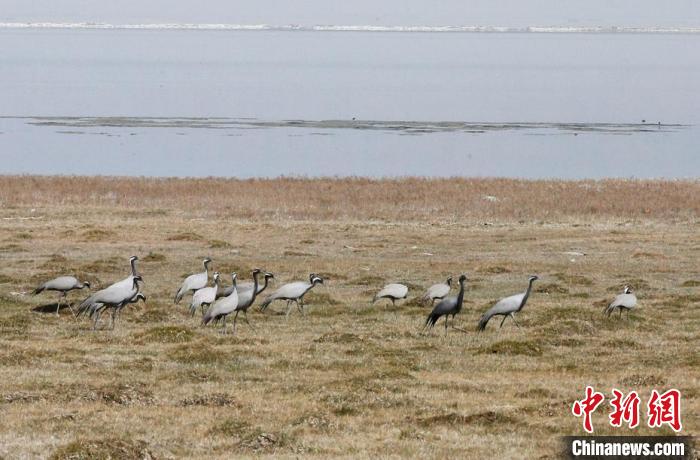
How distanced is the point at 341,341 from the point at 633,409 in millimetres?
7869

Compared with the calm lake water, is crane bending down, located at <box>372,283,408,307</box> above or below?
below

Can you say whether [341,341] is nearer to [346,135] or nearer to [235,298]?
[235,298]

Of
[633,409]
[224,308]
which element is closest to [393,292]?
[224,308]

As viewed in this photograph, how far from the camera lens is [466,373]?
21016 mm

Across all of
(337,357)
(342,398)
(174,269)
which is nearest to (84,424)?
(342,398)

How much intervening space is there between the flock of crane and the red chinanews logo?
684cm

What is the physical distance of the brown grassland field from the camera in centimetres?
1644

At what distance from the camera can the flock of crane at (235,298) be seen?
81.1 ft

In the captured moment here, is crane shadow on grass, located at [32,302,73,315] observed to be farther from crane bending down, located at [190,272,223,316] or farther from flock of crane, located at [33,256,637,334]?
crane bending down, located at [190,272,223,316]

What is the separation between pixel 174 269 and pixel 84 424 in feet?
63.8

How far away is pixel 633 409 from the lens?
55.8ft

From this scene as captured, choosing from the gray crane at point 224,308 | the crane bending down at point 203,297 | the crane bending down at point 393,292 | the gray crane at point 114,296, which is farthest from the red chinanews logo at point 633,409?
the crane bending down at point 393,292

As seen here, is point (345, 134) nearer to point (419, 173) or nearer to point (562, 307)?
point (419, 173)

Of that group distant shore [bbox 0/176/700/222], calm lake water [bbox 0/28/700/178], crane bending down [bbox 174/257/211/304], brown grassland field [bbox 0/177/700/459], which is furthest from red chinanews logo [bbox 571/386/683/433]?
calm lake water [bbox 0/28/700/178]
